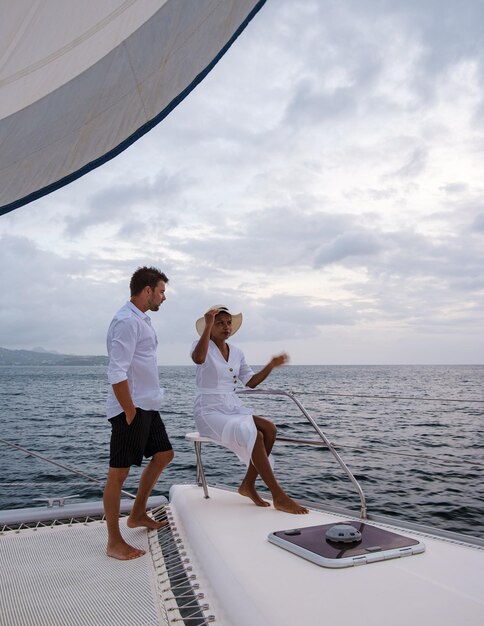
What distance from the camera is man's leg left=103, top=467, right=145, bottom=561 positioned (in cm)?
271

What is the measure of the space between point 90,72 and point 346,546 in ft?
6.48

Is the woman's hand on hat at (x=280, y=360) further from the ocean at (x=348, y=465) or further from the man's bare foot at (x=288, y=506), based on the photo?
the man's bare foot at (x=288, y=506)

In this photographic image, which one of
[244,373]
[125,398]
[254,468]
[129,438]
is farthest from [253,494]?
[125,398]

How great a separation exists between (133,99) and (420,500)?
8760mm

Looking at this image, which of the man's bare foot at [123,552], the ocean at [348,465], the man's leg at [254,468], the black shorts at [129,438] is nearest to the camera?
the man's bare foot at [123,552]

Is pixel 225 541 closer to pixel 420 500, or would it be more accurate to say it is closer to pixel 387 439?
pixel 420 500

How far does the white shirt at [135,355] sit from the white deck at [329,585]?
752 mm

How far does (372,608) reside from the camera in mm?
1756

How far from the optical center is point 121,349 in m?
2.89

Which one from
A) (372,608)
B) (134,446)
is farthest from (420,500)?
(372,608)

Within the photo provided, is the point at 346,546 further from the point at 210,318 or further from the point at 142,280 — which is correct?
the point at 142,280

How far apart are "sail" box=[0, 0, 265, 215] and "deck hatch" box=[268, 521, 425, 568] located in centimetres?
169

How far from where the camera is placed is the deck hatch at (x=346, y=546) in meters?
2.18

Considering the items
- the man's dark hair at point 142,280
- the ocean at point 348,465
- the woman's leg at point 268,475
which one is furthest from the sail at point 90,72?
the woman's leg at point 268,475
